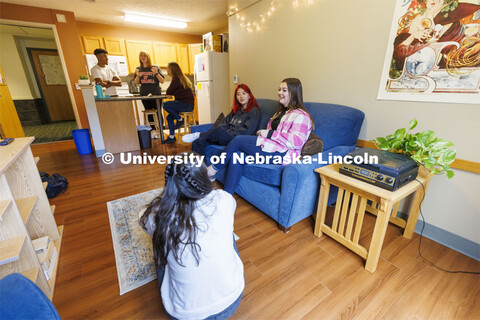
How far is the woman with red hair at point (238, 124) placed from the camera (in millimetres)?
2381

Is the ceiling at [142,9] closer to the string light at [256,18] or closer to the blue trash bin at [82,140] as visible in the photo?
the string light at [256,18]

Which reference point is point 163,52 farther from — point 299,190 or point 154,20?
point 299,190

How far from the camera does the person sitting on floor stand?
744mm

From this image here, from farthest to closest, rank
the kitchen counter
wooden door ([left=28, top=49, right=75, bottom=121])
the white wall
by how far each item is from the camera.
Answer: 1. wooden door ([left=28, top=49, right=75, bottom=121])
2. the kitchen counter
3. the white wall

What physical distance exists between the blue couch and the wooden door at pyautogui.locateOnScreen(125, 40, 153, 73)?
4.75 meters

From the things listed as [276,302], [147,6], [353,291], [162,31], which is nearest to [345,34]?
[353,291]

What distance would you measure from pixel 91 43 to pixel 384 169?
5.92m

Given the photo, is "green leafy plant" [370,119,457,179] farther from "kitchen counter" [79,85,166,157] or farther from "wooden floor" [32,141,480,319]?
"kitchen counter" [79,85,166,157]

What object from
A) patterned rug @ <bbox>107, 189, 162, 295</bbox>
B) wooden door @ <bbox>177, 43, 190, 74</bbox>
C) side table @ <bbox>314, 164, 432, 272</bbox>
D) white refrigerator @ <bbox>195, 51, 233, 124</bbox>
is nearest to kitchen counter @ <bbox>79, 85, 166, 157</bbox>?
white refrigerator @ <bbox>195, 51, 233, 124</bbox>

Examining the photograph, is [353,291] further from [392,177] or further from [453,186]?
[453,186]

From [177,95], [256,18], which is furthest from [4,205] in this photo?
[177,95]

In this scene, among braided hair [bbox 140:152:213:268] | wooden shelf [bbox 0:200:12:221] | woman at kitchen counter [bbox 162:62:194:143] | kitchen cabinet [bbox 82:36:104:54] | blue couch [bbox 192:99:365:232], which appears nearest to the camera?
braided hair [bbox 140:152:213:268]

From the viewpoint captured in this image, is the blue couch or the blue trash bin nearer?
the blue couch

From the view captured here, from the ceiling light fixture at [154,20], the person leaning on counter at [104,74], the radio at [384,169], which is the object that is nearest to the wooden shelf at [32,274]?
the radio at [384,169]
